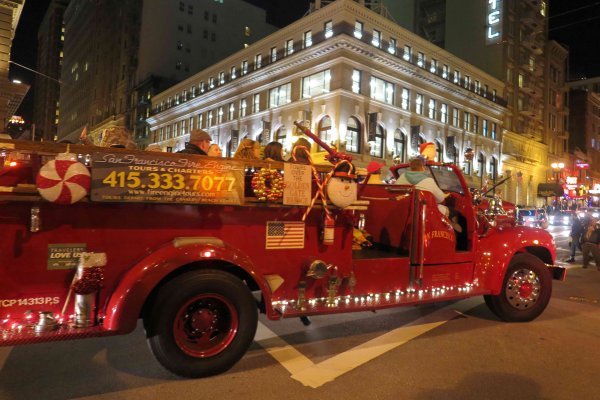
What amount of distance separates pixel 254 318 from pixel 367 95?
107ft

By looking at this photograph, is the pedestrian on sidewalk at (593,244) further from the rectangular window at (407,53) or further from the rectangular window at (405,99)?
the rectangular window at (407,53)

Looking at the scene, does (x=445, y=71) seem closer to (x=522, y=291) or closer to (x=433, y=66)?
(x=433, y=66)

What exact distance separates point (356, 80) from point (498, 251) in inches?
1195

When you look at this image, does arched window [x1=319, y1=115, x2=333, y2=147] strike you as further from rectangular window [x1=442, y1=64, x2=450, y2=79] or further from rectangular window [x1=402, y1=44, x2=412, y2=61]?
rectangular window [x1=442, y1=64, x2=450, y2=79]

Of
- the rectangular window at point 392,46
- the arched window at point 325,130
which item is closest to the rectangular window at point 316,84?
the arched window at point 325,130

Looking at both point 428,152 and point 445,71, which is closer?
point 428,152

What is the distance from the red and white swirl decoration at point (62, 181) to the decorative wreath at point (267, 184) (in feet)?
4.58

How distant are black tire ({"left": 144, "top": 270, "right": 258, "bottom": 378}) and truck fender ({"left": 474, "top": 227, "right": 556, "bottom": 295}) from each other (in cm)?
308

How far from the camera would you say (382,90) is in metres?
36.2

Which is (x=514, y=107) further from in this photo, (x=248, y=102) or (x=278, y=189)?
(x=278, y=189)

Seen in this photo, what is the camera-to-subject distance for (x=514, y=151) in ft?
175

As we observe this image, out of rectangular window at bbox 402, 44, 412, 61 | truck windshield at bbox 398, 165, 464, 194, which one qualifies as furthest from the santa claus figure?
rectangular window at bbox 402, 44, 412, 61

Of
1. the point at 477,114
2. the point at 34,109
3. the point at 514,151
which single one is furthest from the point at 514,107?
the point at 34,109

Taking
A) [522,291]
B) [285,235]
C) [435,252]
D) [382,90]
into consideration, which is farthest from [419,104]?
[285,235]
